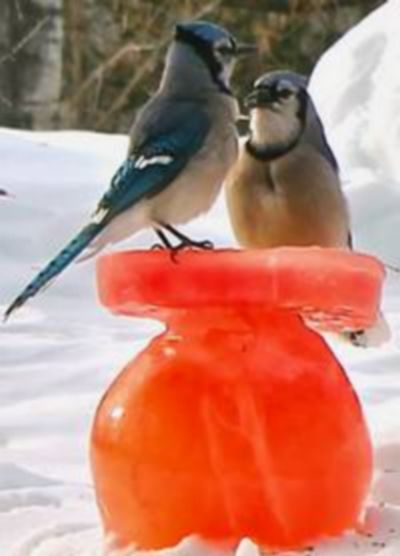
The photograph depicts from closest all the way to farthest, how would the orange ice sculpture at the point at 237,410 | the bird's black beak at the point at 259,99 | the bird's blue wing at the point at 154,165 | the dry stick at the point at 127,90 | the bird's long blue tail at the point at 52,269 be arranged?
the orange ice sculpture at the point at 237,410 → the bird's long blue tail at the point at 52,269 → the bird's blue wing at the point at 154,165 → the bird's black beak at the point at 259,99 → the dry stick at the point at 127,90

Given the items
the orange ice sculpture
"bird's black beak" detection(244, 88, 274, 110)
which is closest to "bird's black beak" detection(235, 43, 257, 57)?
"bird's black beak" detection(244, 88, 274, 110)

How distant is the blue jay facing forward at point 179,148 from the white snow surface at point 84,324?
1.10 ft

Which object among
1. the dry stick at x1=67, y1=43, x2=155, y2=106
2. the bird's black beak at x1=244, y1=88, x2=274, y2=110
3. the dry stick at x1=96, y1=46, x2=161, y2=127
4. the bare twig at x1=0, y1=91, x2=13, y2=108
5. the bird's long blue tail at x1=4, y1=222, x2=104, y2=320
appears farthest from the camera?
the dry stick at x1=67, y1=43, x2=155, y2=106

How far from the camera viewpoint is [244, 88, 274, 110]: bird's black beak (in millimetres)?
2338

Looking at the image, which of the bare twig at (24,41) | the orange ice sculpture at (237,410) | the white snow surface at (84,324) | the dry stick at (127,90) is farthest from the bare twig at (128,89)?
the orange ice sculpture at (237,410)

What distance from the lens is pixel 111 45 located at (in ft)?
37.5

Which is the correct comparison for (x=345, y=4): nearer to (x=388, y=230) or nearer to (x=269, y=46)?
(x=269, y=46)

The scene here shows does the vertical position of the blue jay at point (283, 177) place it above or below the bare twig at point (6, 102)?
above

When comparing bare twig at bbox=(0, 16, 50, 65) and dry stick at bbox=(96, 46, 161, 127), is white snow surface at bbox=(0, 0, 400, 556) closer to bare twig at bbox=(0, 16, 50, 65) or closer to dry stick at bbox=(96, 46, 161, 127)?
bare twig at bbox=(0, 16, 50, 65)

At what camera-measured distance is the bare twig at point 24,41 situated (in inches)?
430

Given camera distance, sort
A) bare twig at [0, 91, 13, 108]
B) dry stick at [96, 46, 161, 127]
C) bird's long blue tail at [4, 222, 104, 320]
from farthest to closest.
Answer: dry stick at [96, 46, 161, 127], bare twig at [0, 91, 13, 108], bird's long blue tail at [4, 222, 104, 320]

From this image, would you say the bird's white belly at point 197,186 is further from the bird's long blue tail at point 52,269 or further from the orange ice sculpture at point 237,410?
the orange ice sculpture at point 237,410

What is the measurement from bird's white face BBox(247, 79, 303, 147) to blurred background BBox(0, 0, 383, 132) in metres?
8.15

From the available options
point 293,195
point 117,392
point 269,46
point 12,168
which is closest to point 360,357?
point 293,195
